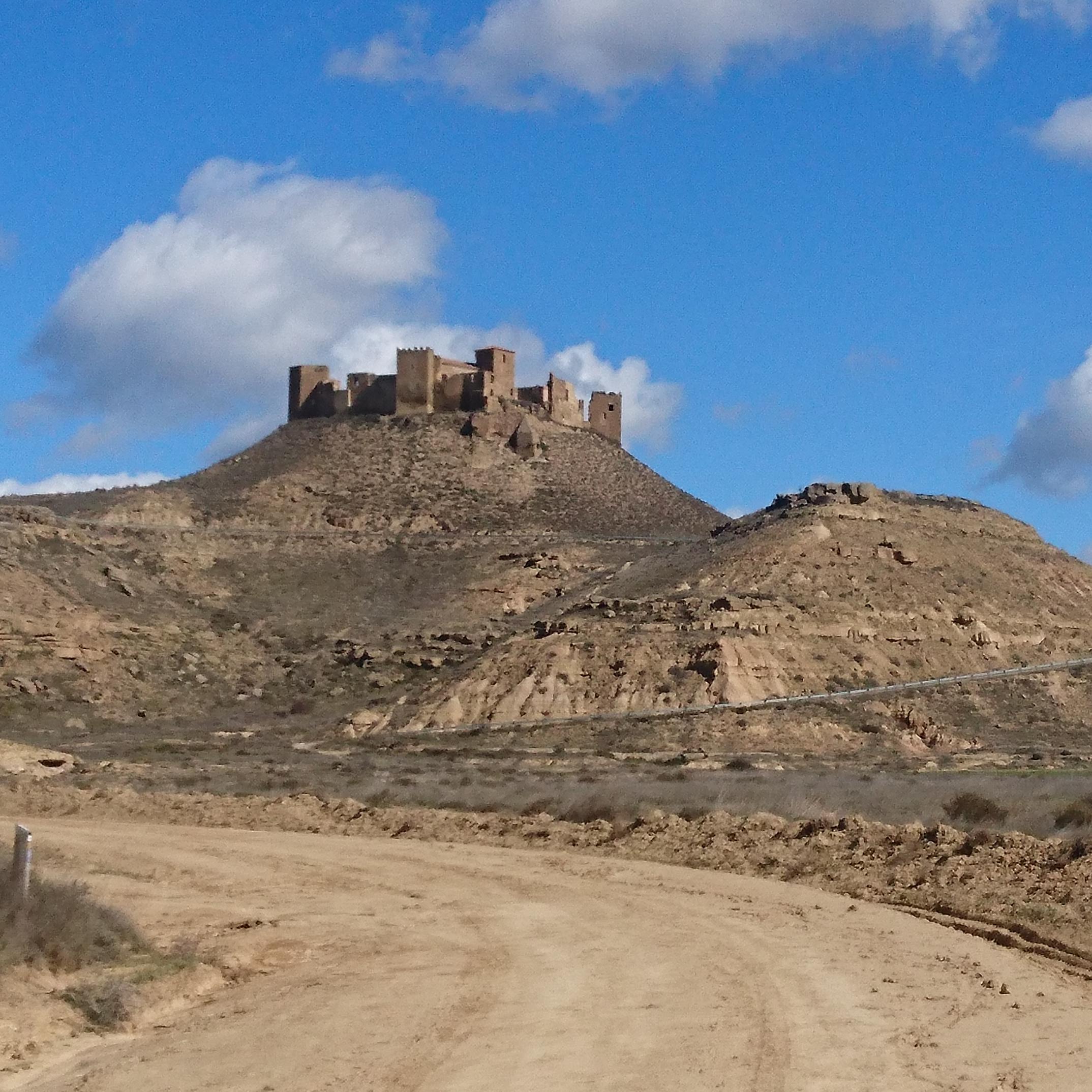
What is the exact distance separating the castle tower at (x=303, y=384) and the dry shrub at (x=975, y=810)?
80.5 m

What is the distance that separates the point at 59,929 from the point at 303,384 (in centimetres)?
8868

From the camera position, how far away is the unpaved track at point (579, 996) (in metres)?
9.16

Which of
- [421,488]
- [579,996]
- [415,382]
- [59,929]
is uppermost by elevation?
[415,382]

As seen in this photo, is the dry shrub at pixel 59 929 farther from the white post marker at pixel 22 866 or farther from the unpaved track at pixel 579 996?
the unpaved track at pixel 579 996

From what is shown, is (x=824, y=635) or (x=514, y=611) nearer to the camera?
(x=824, y=635)

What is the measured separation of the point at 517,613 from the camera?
229 feet

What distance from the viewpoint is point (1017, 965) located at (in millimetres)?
12391

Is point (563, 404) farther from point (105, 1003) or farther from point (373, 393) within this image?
point (105, 1003)

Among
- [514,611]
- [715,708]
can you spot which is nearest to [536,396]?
[514,611]

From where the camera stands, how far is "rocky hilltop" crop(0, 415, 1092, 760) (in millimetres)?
49031

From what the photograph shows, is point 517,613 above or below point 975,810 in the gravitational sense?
above

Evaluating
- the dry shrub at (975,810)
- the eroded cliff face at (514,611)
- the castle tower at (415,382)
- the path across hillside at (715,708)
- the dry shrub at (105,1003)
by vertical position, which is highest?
the castle tower at (415,382)

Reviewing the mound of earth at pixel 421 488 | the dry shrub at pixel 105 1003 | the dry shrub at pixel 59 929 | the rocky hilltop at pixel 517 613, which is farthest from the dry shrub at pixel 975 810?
the mound of earth at pixel 421 488

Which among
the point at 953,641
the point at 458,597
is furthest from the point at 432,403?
the point at 953,641
